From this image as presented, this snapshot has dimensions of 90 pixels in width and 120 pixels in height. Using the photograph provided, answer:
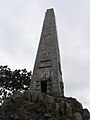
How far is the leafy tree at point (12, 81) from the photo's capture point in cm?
3002

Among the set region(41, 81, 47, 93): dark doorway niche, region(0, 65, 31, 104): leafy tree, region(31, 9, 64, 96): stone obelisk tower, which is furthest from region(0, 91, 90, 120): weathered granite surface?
region(0, 65, 31, 104): leafy tree

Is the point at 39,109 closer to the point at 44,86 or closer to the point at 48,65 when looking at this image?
the point at 44,86

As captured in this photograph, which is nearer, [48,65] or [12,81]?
[48,65]

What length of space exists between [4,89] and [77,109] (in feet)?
40.3

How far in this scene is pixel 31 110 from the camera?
19219 millimetres

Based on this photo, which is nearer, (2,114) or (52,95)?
(2,114)

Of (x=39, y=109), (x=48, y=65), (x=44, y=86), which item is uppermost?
(x=48, y=65)

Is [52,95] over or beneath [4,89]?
beneath

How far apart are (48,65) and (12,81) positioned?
26.3 feet

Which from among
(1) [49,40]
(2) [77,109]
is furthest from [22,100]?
(1) [49,40]

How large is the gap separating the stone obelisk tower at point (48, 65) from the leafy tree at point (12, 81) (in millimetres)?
6243

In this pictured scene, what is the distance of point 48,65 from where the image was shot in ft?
79.3

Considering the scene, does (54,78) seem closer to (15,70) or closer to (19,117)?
(19,117)

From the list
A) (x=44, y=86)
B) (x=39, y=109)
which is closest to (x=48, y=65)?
(x=44, y=86)
